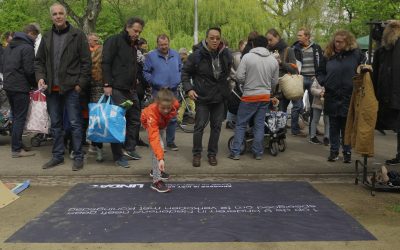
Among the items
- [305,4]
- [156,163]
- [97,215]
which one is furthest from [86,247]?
[305,4]

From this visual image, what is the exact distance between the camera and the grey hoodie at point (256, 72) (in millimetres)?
7141

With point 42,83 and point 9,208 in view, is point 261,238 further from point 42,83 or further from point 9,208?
point 42,83

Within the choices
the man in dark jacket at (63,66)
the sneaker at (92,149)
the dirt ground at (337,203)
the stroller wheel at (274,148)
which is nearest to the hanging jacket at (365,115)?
the dirt ground at (337,203)

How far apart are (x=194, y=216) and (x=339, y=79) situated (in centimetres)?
339

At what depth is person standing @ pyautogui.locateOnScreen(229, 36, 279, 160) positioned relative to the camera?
716 centimetres

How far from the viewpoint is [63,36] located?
650 cm

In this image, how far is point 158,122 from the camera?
5836mm

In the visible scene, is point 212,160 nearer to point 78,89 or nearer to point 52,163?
point 78,89

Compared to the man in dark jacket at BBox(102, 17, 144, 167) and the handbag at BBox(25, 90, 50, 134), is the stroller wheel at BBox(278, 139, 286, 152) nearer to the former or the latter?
the man in dark jacket at BBox(102, 17, 144, 167)

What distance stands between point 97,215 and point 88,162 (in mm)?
2334

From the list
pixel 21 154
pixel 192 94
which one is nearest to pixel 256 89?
pixel 192 94

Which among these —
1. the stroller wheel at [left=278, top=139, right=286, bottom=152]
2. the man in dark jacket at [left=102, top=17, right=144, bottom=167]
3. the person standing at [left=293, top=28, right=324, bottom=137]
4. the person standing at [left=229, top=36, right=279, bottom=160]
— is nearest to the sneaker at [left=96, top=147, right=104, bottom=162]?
the man in dark jacket at [left=102, top=17, right=144, bottom=167]

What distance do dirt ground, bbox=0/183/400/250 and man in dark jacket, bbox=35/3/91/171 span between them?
47.2 inches

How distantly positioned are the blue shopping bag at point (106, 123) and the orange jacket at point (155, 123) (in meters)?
0.84
